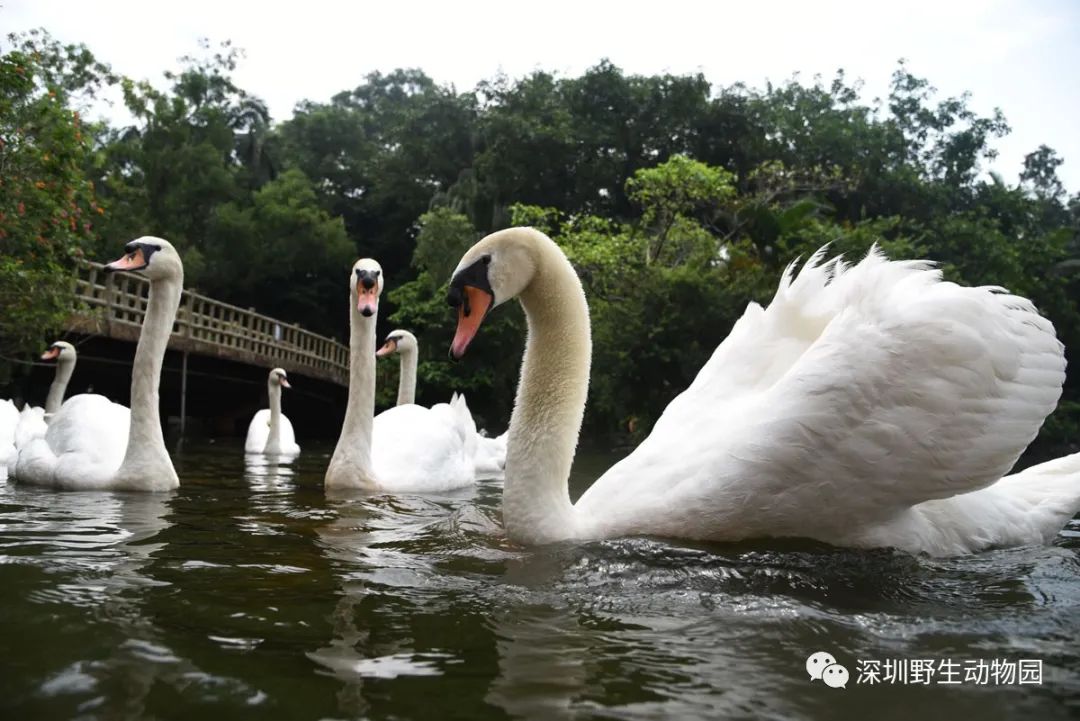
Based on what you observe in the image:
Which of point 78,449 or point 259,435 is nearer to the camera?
point 78,449

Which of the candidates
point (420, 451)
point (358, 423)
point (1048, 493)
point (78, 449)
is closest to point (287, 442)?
point (420, 451)

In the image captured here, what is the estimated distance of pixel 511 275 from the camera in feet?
12.9

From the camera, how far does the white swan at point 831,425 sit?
11.1 ft

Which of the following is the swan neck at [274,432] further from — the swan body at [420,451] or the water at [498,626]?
the water at [498,626]

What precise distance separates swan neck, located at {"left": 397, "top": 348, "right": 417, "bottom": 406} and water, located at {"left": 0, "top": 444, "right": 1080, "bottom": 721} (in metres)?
6.48

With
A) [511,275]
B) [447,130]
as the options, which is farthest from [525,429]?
[447,130]

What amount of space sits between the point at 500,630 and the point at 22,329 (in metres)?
10.8

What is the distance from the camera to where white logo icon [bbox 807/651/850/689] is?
215 centimetres

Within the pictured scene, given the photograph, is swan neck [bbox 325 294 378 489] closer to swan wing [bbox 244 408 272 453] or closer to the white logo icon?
the white logo icon

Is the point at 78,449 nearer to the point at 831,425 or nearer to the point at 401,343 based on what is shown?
the point at 401,343

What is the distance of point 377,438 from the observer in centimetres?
790

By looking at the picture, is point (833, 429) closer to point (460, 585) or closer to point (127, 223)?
point (460, 585)

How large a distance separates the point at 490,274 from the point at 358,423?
333 centimetres

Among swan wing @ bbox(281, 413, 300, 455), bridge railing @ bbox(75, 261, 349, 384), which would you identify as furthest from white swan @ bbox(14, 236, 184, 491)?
swan wing @ bbox(281, 413, 300, 455)
